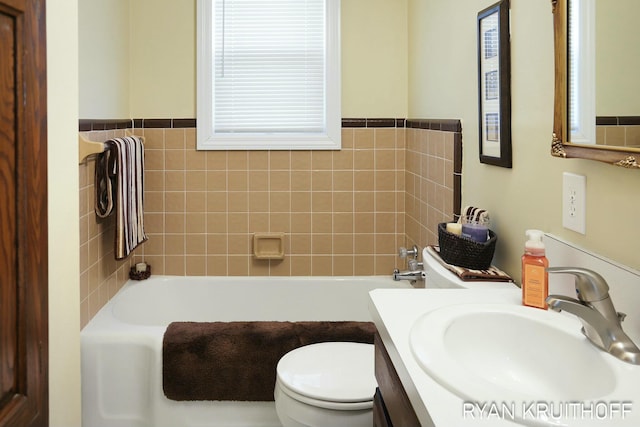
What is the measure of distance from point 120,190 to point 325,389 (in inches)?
56.6

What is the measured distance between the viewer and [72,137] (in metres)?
1.28

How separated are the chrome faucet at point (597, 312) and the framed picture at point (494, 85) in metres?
0.81

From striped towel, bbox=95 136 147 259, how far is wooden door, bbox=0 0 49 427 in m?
1.71

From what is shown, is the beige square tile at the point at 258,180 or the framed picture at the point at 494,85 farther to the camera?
the beige square tile at the point at 258,180

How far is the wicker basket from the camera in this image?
187cm

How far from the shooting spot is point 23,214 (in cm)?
101

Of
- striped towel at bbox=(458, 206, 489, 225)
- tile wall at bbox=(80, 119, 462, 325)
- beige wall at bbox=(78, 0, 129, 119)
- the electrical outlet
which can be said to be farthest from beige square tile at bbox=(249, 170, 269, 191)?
the electrical outlet

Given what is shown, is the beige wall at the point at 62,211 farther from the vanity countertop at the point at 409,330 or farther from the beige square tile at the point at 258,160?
the beige square tile at the point at 258,160

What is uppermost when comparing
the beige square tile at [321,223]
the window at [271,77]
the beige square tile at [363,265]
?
the window at [271,77]

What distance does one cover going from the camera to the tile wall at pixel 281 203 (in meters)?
3.38

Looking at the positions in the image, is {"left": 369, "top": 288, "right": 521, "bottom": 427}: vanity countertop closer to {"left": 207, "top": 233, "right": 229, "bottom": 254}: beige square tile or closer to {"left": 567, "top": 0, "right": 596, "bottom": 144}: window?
{"left": 567, "top": 0, "right": 596, "bottom": 144}: window

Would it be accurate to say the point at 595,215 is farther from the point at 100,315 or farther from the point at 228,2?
the point at 228,2

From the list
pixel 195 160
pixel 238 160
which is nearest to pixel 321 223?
pixel 238 160

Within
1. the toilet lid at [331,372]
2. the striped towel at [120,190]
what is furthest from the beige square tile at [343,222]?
the toilet lid at [331,372]
